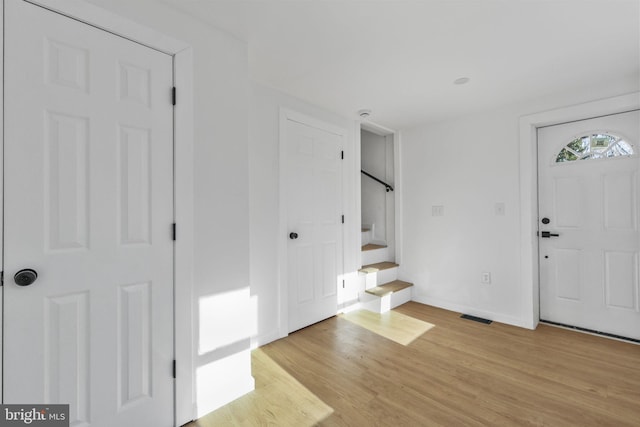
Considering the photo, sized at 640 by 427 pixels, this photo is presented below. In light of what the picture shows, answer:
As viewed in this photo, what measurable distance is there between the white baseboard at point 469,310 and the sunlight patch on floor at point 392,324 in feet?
1.86

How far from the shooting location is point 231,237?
1.92 meters

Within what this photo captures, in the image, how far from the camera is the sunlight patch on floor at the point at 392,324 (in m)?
2.84

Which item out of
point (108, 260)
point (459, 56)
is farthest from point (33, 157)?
point (459, 56)

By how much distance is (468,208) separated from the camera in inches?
136

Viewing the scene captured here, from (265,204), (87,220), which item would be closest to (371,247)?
(265,204)

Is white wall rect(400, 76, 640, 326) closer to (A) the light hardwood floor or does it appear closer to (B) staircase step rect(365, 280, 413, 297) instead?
(B) staircase step rect(365, 280, 413, 297)

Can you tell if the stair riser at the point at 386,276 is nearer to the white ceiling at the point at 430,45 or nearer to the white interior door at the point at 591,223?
the white interior door at the point at 591,223

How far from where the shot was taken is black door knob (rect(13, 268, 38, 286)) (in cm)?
123

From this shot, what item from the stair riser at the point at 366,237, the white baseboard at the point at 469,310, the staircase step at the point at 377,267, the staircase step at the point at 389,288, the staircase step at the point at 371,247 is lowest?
the white baseboard at the point at 469,310

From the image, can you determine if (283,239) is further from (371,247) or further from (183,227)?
(371,247)

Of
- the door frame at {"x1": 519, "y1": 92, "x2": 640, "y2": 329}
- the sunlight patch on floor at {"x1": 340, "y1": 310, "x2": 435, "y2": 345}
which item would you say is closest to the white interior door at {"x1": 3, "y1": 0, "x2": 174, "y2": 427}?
the sunlight patch on floor at {"x1": 340, "y1": 310, "x2": 435, "y2": 345}

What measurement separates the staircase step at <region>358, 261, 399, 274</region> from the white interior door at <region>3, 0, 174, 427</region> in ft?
8.05

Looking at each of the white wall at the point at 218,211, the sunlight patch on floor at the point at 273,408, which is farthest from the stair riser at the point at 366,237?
the white wall at the point at 218,211

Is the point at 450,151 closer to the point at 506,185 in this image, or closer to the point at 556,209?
the point at 506,185
